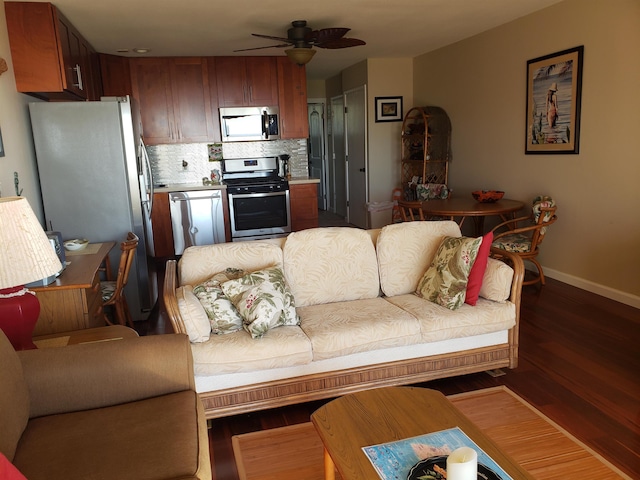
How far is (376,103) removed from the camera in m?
6.73

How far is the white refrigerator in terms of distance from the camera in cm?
347

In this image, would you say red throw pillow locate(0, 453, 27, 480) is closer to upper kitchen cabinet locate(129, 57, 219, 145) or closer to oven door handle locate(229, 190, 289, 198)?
oven door handle locate(229, 190, 289, 198)

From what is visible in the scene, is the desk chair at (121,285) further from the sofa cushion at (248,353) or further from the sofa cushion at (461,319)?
the sofa cushion at (461,319)

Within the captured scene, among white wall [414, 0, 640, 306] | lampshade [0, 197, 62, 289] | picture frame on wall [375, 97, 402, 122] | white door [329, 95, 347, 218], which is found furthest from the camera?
white door [329, 95, 347, 218]

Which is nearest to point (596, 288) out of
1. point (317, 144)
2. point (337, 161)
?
point (337, 161)

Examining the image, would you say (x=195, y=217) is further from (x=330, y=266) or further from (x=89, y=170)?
(x=330, y=266)

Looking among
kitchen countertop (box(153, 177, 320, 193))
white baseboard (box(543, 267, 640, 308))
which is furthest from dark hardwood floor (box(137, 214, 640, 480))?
kitchen countertop (box(153, 177, 320, 193))

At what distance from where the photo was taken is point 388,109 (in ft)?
22.3

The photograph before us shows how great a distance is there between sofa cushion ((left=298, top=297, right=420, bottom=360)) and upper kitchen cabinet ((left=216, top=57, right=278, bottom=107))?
407 cm

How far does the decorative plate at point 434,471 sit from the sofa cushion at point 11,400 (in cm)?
116

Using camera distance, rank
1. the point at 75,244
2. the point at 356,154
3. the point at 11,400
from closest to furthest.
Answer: the point at 11,400 < the point at 75,244 < the point at 356,154

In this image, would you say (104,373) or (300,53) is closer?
(104,373)

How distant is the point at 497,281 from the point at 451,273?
0.84 feet

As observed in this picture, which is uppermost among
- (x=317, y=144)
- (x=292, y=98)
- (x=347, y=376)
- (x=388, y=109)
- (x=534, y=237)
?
(x=292, y=98)
